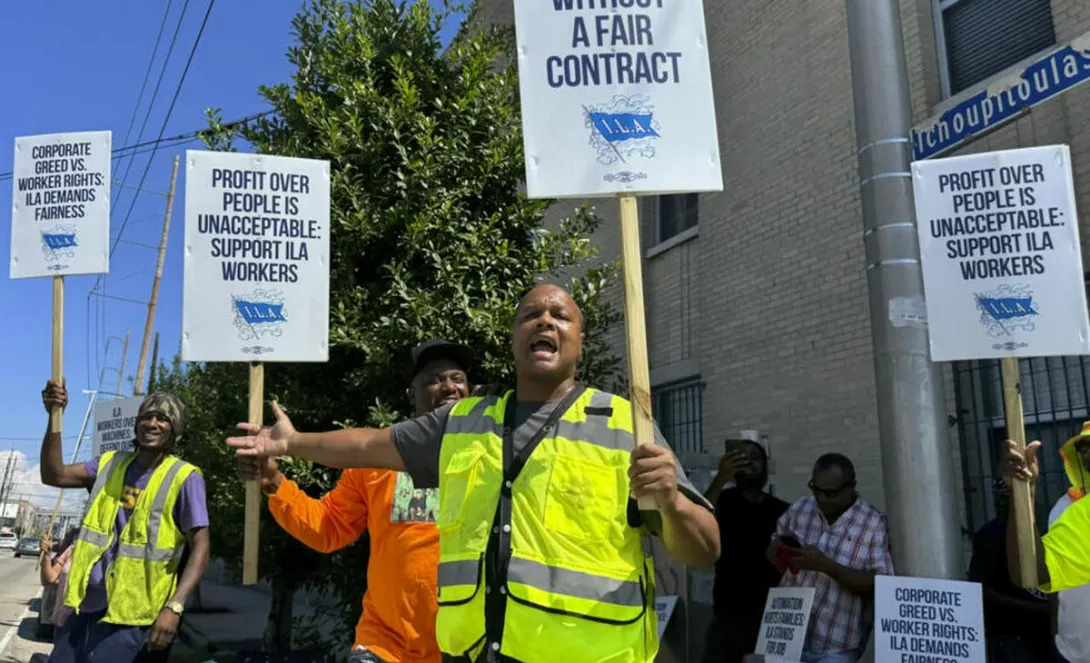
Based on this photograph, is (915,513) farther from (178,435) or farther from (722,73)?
(722,73)

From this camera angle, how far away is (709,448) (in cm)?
911

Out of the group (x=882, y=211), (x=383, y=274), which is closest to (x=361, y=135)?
(x=383, y=274)

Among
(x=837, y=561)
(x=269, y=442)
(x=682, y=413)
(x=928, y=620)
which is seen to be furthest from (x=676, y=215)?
(x=269, y=442)

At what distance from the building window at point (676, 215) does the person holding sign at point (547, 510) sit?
24.3 feet

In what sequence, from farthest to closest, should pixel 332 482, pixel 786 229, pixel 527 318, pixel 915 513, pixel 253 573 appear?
1. pixel 786 229
2. pixel 332 482
3. pixel 915 513
4. pixel 253 573
5. pixel 527 318

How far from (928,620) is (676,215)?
6.60m

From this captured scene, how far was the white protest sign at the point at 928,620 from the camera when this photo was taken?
4293 millimetres

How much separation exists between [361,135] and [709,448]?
4.70 m

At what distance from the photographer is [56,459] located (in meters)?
4.76

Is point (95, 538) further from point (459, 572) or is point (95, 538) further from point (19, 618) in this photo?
point (19, 618)

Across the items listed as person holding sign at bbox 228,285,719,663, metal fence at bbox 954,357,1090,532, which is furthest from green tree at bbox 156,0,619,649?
person holding sign at bbox 228,285,719,663

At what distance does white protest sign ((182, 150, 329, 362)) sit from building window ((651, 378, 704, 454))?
A: 592 cm

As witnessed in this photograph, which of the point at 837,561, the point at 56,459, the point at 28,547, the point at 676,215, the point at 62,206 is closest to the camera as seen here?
the point at 56,459

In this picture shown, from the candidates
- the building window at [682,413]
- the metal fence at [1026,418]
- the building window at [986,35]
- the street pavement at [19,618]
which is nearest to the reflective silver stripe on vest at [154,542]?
the metal fence at [1026,418]
